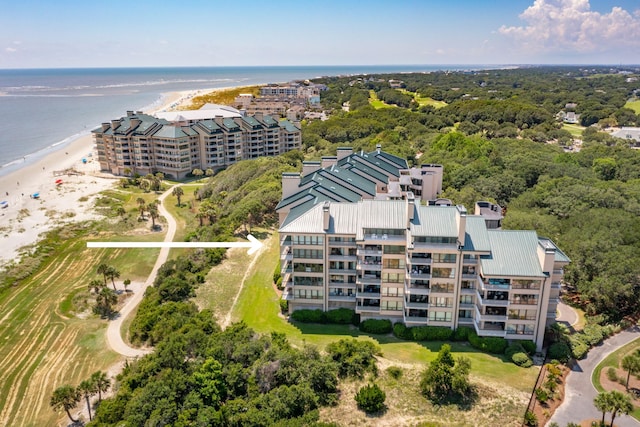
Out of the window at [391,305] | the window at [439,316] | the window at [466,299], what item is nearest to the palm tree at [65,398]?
the window at [391,305]

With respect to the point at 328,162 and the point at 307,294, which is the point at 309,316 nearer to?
the point at 307,294

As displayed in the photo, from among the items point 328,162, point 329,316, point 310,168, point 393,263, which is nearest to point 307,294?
point 329,316

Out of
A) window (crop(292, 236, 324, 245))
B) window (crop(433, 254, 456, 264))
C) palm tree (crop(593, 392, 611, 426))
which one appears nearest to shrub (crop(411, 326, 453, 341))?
window (crop(433, 254, 456, 264))

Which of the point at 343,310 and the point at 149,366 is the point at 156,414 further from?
the point at 343,310

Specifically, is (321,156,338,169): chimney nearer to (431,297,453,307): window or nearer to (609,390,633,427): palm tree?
(431,297,453,307): window

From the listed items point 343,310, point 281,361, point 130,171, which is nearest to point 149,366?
point 281,361

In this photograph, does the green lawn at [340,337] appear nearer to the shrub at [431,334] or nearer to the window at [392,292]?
the shrub at [431,334]

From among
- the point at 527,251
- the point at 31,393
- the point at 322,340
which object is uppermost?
the point at 527,251
